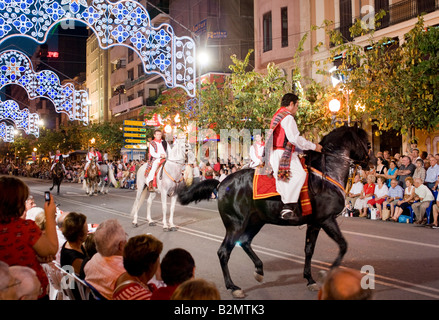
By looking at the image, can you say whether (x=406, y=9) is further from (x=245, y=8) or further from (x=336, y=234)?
(x=245, y=8)

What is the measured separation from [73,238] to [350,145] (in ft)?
14.9

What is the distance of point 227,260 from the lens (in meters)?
6.41

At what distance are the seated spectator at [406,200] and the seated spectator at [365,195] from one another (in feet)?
4.50

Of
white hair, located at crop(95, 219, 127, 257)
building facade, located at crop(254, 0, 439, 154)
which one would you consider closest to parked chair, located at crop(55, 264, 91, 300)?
white hair, located at crop(95, 219, 127, 257)

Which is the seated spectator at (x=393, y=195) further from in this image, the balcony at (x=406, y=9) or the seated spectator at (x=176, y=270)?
the seated spectator at (x=176, y=270)

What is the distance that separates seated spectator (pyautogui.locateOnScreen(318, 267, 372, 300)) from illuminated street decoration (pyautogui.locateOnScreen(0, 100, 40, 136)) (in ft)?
123

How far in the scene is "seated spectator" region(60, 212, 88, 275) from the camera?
4.55 m

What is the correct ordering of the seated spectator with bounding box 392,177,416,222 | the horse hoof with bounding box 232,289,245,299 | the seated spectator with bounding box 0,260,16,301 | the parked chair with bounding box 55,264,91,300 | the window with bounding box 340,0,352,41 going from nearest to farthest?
the seated spectator with bounding box 0,260,16,301, the parked chair with bounding box 55,264,91,300, the horse hoof with bounding box 232,289,245,299, the seated spectator with bounding box 392,177,416,222, the window with bounding box 340,0,352,41

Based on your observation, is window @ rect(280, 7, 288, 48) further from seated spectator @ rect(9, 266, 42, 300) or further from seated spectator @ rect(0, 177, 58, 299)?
seated spectator @ rect(9, 266, 42, 300)

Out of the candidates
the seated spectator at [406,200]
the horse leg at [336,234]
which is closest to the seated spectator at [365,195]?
the seated spectator at [406,200]

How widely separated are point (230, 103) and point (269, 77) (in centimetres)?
357

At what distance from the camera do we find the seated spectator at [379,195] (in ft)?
48.3
